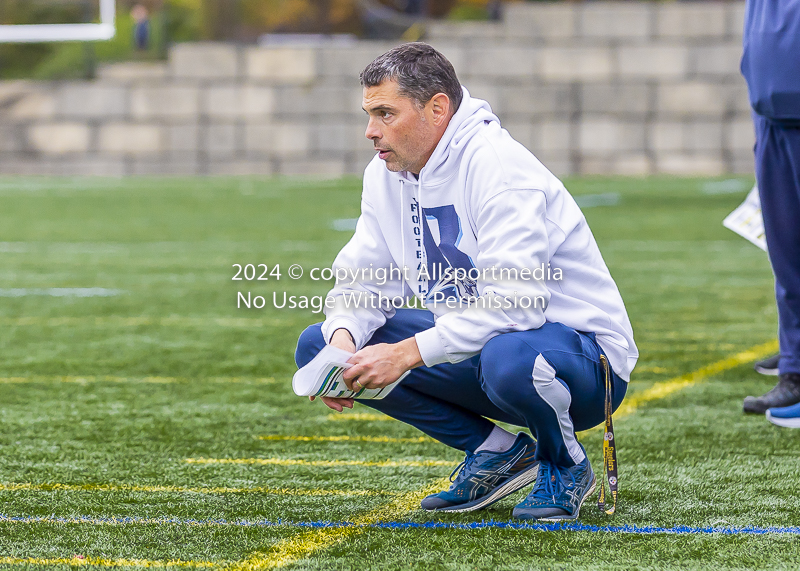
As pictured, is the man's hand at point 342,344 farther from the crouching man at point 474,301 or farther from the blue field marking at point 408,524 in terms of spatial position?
the blue field marking at point 408,524

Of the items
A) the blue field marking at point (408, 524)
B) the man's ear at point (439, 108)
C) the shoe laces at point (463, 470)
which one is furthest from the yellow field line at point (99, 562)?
the man's ear at point (439, 108)

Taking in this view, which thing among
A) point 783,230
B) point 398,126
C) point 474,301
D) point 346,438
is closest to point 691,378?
point 783,230

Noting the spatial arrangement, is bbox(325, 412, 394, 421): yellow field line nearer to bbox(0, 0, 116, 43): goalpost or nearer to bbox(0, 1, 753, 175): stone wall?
bbox(0, 0, 116, 43): goalpost

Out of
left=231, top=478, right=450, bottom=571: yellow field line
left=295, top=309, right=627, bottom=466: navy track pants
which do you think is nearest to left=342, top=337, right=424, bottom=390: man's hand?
left=295, top=309, right=627, bottom=466: navy track pants

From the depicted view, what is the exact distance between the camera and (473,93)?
→ 2272cm

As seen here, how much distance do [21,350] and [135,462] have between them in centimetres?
247

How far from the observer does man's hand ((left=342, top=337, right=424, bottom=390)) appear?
2.94 m

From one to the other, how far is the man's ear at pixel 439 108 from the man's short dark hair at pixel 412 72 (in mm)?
12

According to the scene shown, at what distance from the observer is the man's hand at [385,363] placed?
2.94 meters

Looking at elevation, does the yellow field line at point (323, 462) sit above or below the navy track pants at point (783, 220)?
below

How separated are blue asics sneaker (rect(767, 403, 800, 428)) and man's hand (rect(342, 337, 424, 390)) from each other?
1.74 meters

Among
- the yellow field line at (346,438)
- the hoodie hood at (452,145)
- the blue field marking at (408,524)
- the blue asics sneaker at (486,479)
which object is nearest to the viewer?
the blue field marking at (408,524)

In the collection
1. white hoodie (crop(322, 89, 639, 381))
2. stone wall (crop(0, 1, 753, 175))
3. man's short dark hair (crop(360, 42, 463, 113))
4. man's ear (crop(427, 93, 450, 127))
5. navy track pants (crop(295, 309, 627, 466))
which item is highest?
man's short dark hair (crop(360, 42, 463, 113))

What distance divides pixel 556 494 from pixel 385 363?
1.79 feet
